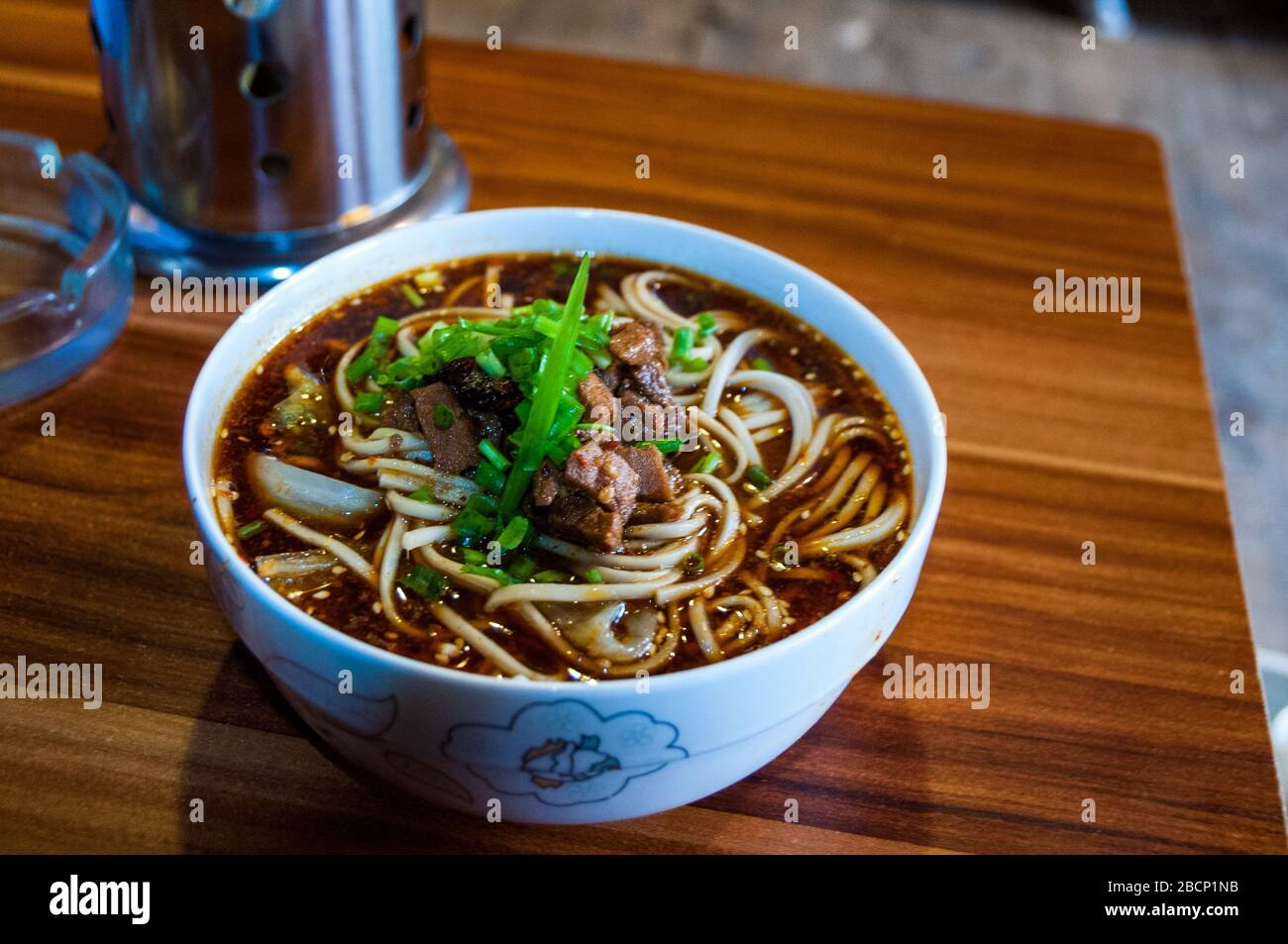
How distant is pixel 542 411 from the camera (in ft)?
4.90

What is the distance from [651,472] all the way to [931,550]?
0.51 metres

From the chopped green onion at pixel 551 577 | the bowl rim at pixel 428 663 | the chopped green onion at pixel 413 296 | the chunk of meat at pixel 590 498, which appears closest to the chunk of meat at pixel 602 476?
the chunk of meat at pixel 590 498

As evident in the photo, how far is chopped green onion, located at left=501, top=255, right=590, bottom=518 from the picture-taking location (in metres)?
1.49

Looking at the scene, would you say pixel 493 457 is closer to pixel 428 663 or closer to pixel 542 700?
pixel 428 663

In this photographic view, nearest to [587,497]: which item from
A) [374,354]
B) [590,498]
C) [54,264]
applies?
[590,498]

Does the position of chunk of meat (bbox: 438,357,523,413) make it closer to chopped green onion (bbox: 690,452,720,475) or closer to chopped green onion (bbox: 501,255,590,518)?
chopped green onion (bbox: 501,255,590,518)

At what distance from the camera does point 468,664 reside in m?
1.39

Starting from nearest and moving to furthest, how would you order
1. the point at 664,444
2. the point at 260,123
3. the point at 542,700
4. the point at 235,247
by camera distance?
1. the point at 542,700
2. the point at 664,444
3. the point at 260,123
4. the point at 235,247

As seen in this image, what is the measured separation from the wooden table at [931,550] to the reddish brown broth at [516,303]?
19 centimetres

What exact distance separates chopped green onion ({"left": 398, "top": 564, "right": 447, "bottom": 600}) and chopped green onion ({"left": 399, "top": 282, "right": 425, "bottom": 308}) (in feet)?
1.79

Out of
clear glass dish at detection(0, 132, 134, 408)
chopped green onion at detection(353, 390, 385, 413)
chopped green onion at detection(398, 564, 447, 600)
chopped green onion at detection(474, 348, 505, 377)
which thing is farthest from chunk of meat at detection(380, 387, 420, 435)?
clear glass dish at detection(0, 132, 134, 408)

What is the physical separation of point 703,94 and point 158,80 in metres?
1.24

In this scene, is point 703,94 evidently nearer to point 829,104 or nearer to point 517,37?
point 829,104
